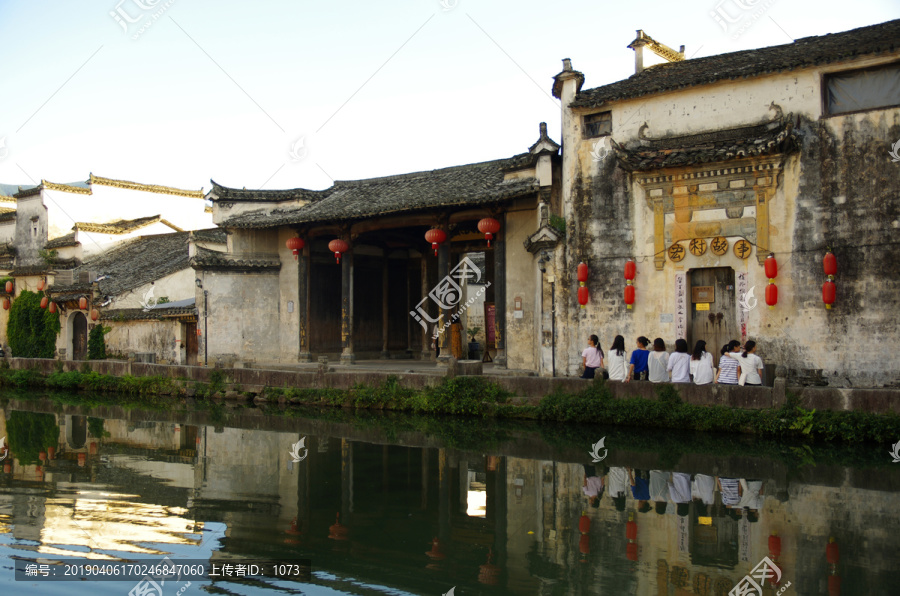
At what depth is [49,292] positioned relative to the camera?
74.9 feet

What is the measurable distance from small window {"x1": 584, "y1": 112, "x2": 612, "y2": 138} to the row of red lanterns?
2.92m

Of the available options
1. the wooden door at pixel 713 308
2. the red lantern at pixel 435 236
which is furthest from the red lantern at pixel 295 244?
the wooden door at pixel 713 308

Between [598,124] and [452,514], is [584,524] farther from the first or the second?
[598,124]

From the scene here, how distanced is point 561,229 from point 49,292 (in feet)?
57.8

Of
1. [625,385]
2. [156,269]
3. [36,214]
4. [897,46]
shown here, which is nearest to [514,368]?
[625,385]

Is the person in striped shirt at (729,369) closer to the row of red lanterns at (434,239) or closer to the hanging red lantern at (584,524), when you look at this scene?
the hanging red lantern at (584,524)

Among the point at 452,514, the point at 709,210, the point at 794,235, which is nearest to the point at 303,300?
the point at 709,210

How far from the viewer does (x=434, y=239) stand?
1579 centimetres

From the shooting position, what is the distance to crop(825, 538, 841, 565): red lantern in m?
5.00

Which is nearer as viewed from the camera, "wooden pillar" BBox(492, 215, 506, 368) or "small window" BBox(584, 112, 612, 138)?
"small window" BBox(584, 112, 612, 138)

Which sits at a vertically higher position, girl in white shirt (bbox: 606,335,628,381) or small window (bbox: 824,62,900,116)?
small window (bbox: 824,62,900,116)

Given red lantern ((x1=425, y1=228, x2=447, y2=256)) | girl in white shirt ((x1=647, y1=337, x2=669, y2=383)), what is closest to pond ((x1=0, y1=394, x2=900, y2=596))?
girl in white shirt ((x1=647, y1=337, x2=669, y2=383))

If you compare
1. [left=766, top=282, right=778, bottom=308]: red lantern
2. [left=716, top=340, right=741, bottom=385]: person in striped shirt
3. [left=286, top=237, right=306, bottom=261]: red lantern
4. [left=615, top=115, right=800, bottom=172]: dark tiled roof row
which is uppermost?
[left=615, top=115, right=800, bottom=172]: dark tiled roof row

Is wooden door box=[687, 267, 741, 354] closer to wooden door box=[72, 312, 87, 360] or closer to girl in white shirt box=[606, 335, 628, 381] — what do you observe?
girl in white shirt box=[606, 335, 628, 381]
